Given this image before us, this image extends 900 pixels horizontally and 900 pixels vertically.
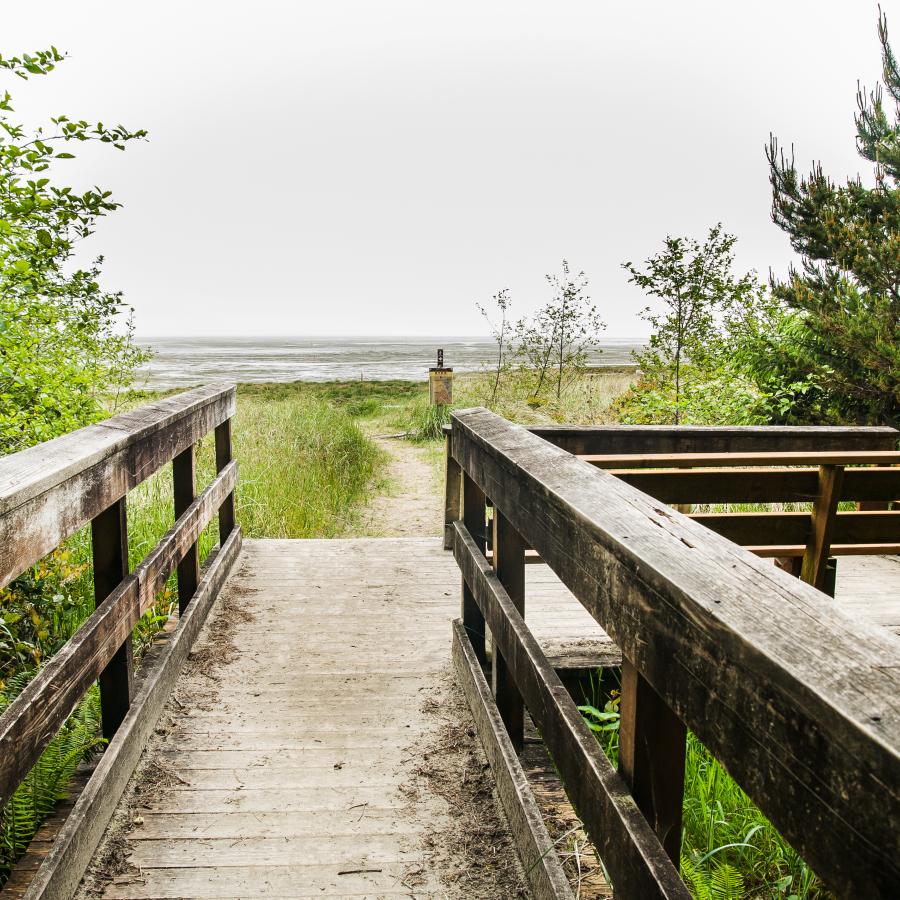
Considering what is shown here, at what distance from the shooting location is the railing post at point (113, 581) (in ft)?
7.16

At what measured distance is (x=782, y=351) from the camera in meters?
9.32

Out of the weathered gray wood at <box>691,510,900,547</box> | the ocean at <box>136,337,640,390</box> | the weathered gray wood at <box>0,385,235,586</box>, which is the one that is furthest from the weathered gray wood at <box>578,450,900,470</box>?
the ocean at <box>136,337,640,390</box>

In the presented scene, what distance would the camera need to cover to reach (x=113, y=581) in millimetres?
2221

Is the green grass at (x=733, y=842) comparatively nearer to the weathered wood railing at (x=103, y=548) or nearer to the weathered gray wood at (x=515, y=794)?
the weathered gray wood at (x=515, y=794)

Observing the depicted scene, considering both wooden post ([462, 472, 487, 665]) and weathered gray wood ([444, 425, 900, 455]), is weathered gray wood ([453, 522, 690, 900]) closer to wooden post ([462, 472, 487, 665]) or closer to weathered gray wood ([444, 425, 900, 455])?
wooden post ([462, 472, 487, 665])

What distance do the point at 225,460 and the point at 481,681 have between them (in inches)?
100

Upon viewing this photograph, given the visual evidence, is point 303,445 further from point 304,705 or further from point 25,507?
point 25,507

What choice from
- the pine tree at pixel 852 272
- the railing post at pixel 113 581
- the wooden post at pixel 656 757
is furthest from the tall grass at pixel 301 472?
the pine tree at pixel 852 272

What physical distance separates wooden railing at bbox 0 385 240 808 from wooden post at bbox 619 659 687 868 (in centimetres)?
119

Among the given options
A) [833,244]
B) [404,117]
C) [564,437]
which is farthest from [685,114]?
[564,437]

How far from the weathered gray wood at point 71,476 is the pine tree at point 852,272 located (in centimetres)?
822

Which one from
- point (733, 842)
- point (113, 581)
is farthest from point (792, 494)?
point (113, 581)

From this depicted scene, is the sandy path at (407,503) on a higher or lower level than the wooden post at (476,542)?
lower

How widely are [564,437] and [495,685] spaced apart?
1.97 meters
